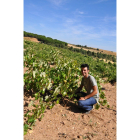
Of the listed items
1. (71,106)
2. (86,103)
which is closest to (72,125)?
(86,103)

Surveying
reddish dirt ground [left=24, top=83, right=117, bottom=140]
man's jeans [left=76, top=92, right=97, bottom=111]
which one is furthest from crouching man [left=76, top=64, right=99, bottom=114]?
reddish dirt ground [left=24, top=83, right=117, bottom=140]

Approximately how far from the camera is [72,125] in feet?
7.52

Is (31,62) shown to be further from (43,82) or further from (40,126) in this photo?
(40,126)

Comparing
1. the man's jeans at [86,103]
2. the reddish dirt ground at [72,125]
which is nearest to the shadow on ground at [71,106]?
the reddish dirt ground at [72,125]

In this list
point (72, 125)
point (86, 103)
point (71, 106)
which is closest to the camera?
point (72, 125)

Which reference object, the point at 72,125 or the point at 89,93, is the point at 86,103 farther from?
the point at 72,125

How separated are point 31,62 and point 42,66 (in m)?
0.34

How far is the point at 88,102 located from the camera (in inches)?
106

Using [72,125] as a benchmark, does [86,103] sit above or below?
above

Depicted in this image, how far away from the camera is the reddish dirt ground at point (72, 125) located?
6.47 ft

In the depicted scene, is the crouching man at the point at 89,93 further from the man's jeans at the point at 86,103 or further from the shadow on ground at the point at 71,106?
the shadow on ground at the point at 71,106

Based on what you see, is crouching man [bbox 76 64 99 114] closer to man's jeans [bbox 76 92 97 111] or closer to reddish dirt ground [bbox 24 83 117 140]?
man's jeans [bbox 76 92 97 111]
